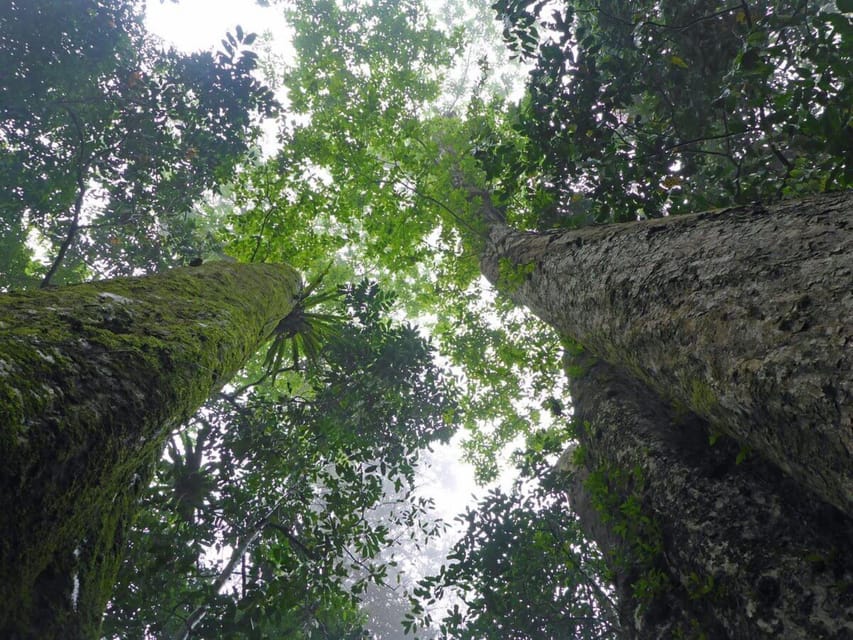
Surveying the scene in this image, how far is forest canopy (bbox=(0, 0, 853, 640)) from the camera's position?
3838 millimetres

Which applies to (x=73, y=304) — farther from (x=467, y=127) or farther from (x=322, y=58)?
(x=322, y=58)

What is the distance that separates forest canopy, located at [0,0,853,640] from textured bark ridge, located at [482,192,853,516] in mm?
1066

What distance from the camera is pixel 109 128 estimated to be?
6.58 m

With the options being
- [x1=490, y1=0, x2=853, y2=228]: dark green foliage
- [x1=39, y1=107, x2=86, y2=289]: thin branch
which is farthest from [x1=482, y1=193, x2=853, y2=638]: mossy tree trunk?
[x1=39, y1=107, x2=86, y2=289]: thin branch

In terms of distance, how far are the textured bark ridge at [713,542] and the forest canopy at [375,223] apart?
0.27ft

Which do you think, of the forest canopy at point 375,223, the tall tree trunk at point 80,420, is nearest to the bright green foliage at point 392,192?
the forest canopy at point 375,223

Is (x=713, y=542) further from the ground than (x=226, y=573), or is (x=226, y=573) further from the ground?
(x=226, y=573)

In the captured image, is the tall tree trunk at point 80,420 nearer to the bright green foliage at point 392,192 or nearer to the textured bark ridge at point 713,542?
the textured bark ridge at point 713,542

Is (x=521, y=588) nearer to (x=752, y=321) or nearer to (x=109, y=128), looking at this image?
(x=752, y=321)

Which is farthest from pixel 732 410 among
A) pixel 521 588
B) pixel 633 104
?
pixel 521 588

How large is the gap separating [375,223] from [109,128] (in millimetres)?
4138

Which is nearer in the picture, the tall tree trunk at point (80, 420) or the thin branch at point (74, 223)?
the tall tree trunk at point (80, 420)

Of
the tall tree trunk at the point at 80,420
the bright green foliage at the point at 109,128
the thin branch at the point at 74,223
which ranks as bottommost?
the tall tree trunk at the point at 80,420

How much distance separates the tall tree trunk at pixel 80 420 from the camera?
1018 mm
